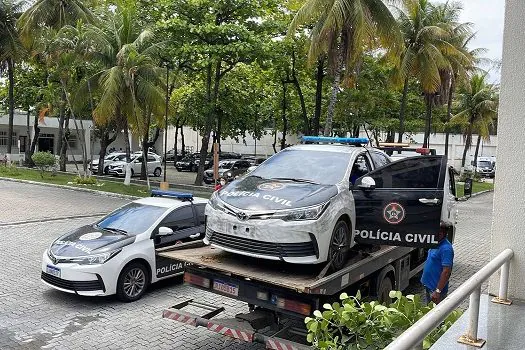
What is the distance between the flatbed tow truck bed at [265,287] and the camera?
5.36 meters

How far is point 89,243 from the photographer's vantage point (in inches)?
316

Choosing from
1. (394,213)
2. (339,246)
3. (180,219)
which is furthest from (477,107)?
(339,246)

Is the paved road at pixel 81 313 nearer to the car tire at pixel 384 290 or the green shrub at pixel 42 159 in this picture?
the car tire at pixel 384 290

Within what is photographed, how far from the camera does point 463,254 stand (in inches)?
500

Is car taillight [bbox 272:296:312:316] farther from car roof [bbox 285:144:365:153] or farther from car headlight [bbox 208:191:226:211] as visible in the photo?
car roof [bbox 285:144:365:153]

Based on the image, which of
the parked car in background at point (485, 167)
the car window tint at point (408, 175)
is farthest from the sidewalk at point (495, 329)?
the parked car in background at point (485, 167)

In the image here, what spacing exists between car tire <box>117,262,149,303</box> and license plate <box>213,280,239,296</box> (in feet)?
8.25

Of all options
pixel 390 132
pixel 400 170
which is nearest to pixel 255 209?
pixel 400 170

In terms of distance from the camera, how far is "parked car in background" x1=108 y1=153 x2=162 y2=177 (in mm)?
31547

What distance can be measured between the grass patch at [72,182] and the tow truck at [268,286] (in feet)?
49.1

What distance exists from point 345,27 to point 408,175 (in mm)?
11616

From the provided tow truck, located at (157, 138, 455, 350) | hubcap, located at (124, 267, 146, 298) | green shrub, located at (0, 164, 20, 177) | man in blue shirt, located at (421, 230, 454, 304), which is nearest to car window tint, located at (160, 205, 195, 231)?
hubcap, located at (124, 267, 146, 298)

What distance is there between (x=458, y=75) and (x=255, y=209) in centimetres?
2843

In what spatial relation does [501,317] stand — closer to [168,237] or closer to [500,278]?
[500,278]
